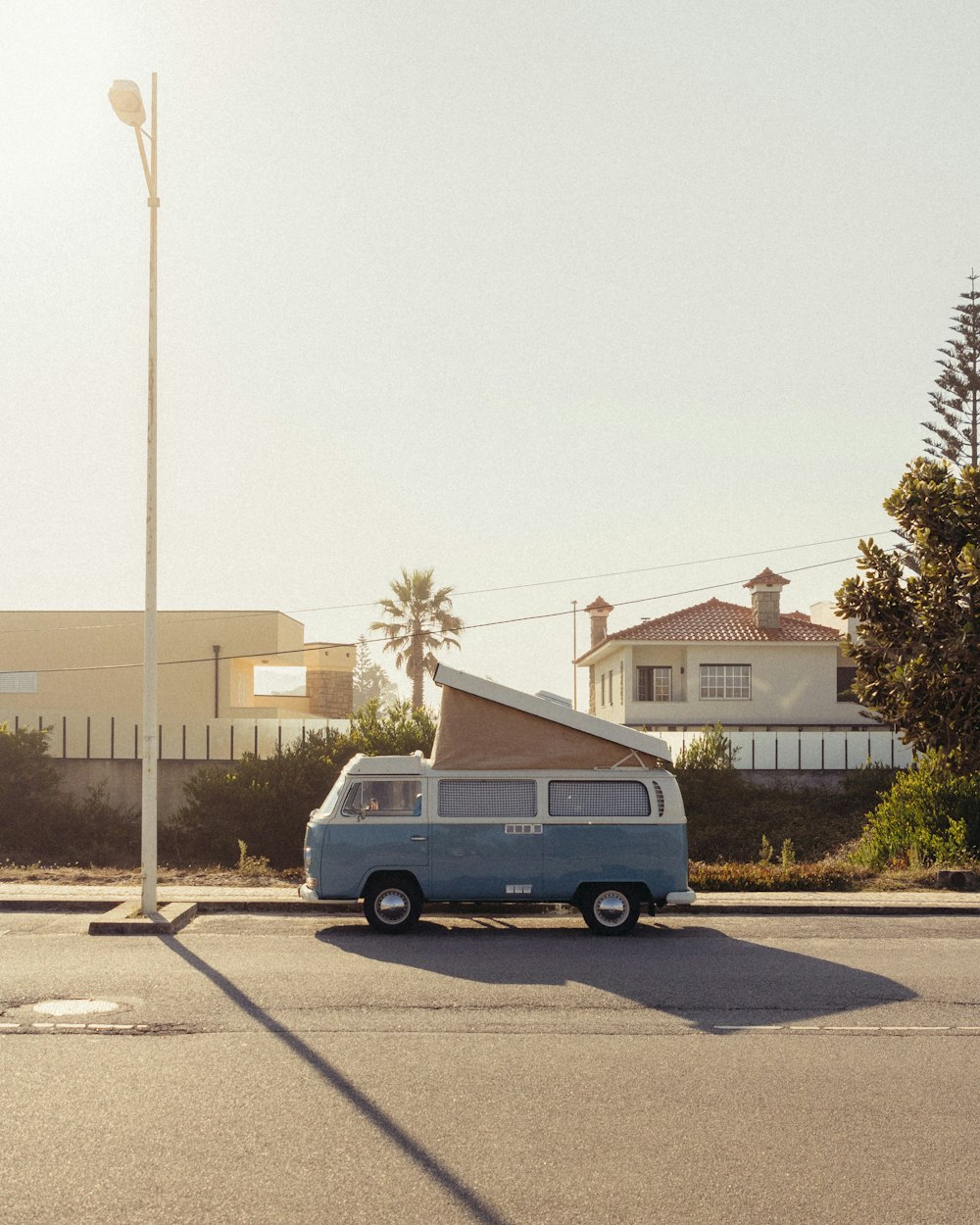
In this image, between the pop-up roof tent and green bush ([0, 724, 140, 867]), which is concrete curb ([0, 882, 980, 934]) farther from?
green bush ([0, 724, 140, 867])

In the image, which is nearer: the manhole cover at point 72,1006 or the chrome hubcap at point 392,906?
the manhole cover at point 72,1006

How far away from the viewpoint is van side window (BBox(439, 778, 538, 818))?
1426cm

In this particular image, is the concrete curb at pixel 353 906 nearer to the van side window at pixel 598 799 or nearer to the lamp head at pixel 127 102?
the van side window at pixel 598 799

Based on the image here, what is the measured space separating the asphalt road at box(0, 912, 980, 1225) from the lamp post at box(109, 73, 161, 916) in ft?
6.46

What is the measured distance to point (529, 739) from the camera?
14570 millimetres

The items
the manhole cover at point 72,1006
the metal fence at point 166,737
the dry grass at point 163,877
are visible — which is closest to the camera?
the manhole cover at point 72,1006

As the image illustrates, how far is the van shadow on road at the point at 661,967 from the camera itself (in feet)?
34.1

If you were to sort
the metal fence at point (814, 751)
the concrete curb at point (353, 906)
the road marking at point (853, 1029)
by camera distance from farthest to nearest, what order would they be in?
the metal fence at point (814, 751), the concrete curb at point (353, 906), the road marking at point (853, 1029)

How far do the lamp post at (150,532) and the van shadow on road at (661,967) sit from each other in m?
2.61

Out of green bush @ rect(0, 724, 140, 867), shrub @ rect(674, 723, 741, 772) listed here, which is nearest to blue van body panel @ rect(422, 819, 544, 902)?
green bush @ rect(0, 724, 140, 867)

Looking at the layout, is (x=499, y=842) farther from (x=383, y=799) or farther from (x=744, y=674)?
(x=744, y=674)

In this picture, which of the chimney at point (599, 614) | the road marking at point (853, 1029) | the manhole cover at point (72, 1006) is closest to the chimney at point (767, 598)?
the chimney at point (599, 614)

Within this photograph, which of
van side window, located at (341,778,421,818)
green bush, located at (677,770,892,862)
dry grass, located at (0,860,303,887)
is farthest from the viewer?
green bush, located at (677,770,892,862)

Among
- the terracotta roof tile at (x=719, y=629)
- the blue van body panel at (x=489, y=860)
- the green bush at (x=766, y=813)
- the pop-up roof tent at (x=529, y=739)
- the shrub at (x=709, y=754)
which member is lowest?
the green bush at (x=766, y=813)
